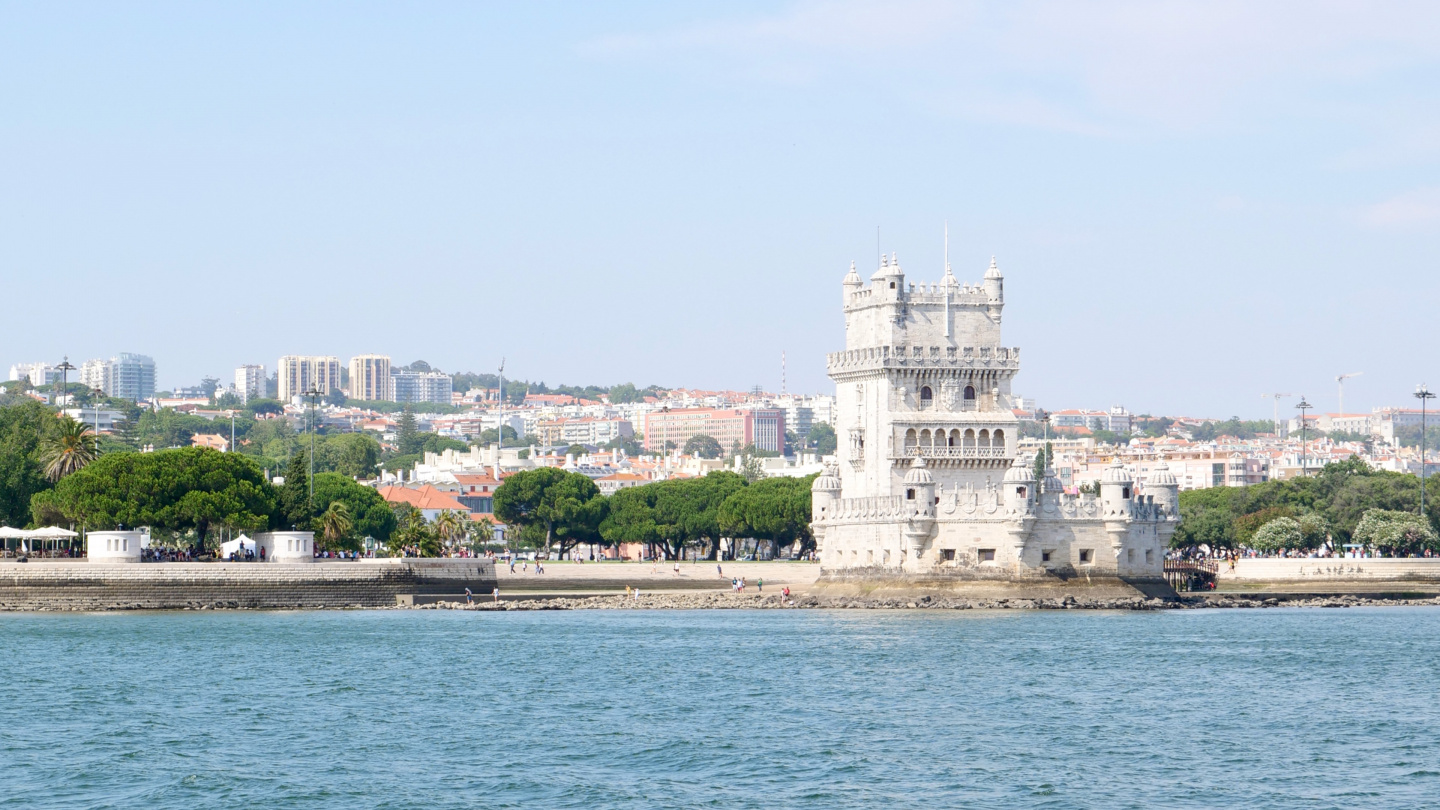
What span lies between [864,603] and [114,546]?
26.6 m

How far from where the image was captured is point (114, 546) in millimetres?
74312

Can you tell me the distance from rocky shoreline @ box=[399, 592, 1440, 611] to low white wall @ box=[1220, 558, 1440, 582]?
1946 millimetres

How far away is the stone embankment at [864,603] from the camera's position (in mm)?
72250

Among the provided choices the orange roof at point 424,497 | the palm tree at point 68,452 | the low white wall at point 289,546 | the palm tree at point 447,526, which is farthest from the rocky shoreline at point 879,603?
the orange roof at point 424,497

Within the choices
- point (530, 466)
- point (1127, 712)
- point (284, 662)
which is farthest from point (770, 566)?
point (530, 466)

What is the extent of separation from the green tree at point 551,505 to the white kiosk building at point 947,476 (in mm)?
37904

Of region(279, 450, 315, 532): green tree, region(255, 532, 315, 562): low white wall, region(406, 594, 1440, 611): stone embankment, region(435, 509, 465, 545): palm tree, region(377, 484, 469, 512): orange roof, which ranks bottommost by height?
region(406, 594, 1440, 611): stone embankment

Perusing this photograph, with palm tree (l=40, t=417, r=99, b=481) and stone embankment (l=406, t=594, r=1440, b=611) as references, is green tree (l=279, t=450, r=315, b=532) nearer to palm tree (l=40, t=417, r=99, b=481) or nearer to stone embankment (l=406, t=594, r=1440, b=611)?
stone embankment (l=406, t=594, r=1440, b=611)

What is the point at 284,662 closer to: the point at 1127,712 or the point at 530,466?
the point at 1127,712

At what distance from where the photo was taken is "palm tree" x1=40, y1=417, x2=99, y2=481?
8444cm

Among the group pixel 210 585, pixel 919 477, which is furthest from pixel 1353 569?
pixel 210 585

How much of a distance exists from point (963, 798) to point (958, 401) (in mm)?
46963

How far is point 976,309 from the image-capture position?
79.6 meters

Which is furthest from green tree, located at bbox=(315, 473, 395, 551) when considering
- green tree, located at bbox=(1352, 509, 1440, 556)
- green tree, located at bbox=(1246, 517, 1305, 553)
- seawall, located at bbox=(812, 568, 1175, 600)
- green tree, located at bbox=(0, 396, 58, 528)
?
green tree, located at bbox=(1352, 509, 1440, 556)
